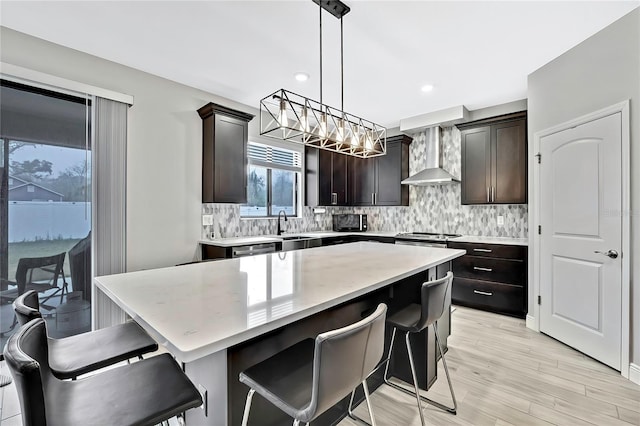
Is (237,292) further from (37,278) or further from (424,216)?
(424,216)

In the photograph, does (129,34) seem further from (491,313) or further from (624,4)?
(491,313)

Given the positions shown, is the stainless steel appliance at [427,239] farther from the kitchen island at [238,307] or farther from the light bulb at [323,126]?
Answer: the light bulb at [323,126]

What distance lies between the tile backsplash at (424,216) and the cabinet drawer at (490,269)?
70 cm

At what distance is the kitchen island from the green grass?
1.79 metres

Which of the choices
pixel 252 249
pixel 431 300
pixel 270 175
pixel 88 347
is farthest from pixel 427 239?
pixel 88 347

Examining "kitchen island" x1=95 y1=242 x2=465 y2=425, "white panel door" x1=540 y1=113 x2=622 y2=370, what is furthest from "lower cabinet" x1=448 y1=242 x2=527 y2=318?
"kitchen island" x1=95 y1=242 x2=465 y2=425

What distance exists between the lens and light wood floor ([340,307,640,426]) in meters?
1.87

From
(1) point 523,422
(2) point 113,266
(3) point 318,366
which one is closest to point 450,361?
(1) point 523,422

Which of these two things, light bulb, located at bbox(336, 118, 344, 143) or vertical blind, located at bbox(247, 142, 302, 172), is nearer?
light bulb, located at bbox(336, 118, 344, 143)

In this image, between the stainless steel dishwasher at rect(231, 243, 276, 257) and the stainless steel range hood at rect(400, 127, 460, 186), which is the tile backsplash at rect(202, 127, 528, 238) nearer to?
the stainless steel range hood at rect(400, 127, 460, 186)

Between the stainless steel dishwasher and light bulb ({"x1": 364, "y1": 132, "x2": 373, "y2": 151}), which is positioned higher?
light bulb ({"x1": 364, "y1": 132, "x2": 373, "y2": 151})

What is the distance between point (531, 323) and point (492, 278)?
0.62 metres

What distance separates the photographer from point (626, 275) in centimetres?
234

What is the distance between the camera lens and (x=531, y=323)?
129 inches
